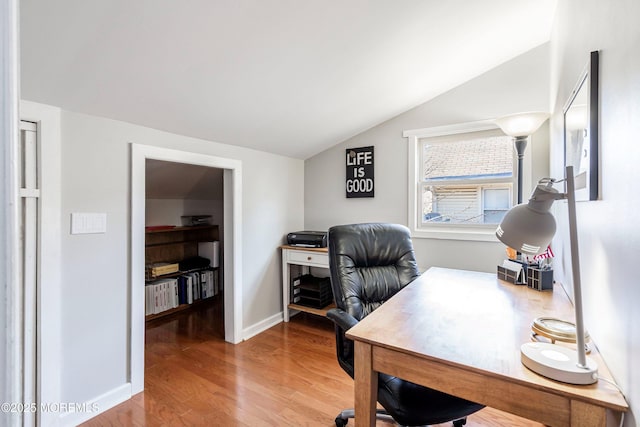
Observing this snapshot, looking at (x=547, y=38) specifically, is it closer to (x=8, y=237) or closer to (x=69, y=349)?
(x=8, y=237)

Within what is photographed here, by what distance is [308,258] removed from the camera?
302 centimetres

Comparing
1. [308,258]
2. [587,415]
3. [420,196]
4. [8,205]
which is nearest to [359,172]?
[420,196]

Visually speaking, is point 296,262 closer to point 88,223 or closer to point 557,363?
point 88,223

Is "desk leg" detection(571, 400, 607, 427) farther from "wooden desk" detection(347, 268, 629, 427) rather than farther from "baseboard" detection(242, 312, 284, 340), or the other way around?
"baseboard" detection(242, 312, 284, 340)

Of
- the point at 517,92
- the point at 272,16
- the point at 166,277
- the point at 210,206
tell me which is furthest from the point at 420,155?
the point at 166,277

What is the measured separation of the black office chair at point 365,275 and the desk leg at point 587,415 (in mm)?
535

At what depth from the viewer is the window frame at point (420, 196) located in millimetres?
2572

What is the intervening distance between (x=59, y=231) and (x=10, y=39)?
176 cm

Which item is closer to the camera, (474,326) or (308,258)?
(474,326)

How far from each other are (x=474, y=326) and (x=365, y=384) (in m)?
0.48

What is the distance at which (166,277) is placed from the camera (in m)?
3.46

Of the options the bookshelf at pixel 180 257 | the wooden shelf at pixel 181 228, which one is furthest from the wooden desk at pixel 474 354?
the bookshelf at pixel 180 257

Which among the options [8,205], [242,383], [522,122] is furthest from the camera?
[242,383]

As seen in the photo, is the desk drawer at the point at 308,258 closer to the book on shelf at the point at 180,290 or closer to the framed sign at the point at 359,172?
the framed sign at the point at 359,172
